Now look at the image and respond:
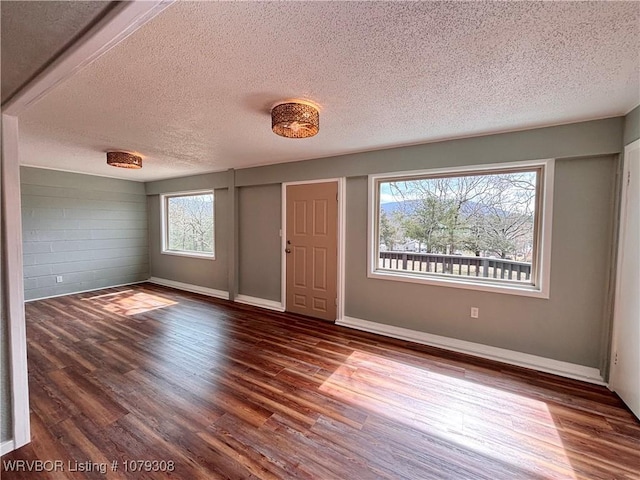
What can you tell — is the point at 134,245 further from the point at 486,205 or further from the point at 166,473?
the point at 486,205

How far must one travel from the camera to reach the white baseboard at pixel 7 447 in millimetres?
1444

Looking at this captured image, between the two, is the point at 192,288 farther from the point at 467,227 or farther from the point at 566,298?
the point at 566,298

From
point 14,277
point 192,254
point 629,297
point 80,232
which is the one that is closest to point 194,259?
point 192,254

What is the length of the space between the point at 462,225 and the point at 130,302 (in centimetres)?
494

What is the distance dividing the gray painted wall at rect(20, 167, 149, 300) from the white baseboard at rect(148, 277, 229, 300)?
471 mm

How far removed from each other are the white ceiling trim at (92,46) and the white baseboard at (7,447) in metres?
1.82

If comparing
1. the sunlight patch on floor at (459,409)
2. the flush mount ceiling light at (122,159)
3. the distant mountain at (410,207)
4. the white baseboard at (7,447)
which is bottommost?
the sunlight patch on floor at (459,409)

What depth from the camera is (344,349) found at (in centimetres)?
277

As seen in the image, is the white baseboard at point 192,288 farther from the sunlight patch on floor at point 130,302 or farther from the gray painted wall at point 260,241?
the sunlight patch on floor at point 130,302

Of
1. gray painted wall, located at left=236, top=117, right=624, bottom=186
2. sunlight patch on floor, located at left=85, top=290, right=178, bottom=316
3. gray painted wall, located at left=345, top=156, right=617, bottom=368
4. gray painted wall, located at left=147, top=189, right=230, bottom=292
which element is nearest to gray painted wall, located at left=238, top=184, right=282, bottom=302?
gray painted wall, located at left=147, top=189, right=230, bottom=292

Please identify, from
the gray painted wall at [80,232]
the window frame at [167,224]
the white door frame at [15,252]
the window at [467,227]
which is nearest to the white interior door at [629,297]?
the window at [467,227]

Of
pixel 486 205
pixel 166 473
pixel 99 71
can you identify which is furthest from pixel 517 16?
pixel 166 473

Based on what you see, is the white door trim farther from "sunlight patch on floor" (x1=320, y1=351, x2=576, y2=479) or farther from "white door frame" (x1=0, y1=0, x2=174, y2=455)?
"sunlight patch on floor" (x1=320, y1=351, x2=576, y2=479)

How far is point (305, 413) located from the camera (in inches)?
70.7
